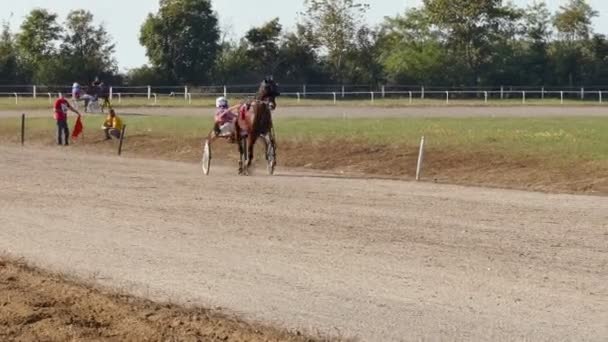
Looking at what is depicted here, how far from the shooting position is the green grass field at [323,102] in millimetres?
72750

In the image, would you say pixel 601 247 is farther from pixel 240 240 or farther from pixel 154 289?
pixel 154 289

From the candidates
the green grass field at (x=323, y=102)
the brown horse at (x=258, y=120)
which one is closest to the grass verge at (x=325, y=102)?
the green grass field at (x=323, y=102)

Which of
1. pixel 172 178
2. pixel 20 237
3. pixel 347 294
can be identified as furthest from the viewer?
pixel 172 178

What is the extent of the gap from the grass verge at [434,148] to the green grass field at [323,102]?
2515 cm

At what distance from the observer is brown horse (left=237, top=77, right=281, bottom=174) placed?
2550 centimetres

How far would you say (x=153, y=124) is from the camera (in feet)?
155

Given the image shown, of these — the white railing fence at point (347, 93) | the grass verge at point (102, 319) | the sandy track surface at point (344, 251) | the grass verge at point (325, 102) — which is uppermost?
the white railing fence at point (347, 93)

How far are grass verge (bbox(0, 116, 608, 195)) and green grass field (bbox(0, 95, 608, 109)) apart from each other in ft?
82.5

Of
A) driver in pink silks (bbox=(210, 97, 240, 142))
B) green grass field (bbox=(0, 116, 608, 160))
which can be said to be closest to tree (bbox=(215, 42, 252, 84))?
green grass field (bbox=(0, 116, 608, 160))

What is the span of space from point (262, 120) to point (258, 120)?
0.30 ft

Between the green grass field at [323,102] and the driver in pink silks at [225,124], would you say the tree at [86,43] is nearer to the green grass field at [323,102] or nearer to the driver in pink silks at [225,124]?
the green grass field at [323,102]

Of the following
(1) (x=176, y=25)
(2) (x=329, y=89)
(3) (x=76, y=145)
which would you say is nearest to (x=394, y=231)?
(3) (x=76, y=145)

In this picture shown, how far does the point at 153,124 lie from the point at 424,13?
5446cm

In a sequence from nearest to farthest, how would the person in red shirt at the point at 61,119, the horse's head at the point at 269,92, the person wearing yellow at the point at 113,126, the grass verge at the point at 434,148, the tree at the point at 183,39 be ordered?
1. the horse's head at the point at 269,92
2. the grass verge at the point at 434,148
3. the person wearing yellow at the point at 113,126
4. the person in red shirt at the point at 61,119
5. the tree at the point at 183,39
